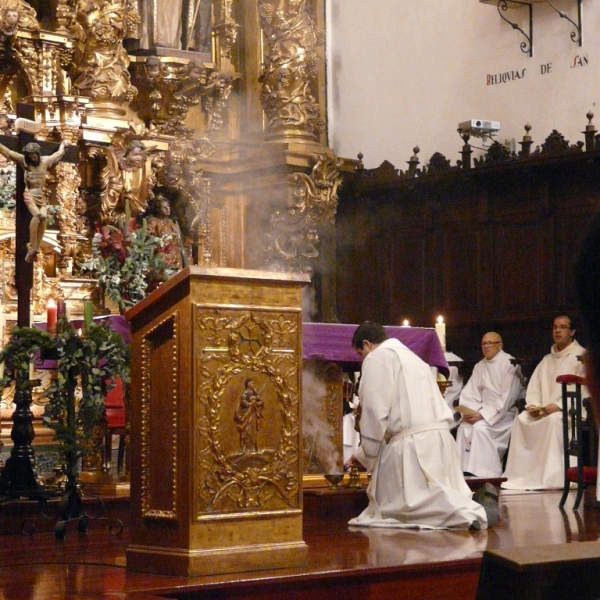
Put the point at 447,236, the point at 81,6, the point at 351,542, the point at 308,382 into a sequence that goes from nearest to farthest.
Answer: the point at 351,542, the point at 308,382, the point at 81,6, the point at 447,236

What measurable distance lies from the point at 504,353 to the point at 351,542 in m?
5.72

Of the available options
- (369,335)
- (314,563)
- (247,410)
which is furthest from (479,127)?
(247,410)

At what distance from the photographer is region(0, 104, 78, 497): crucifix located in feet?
20.4

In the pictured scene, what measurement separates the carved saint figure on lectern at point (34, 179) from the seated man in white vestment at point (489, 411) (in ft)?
17.6

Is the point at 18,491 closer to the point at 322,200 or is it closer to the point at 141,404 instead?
the point at 141,404

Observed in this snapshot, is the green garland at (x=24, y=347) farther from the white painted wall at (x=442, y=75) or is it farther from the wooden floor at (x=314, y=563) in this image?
the white painted wall at (x=442, y=75)

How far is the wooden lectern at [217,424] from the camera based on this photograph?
4.43 metres

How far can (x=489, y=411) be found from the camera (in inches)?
448

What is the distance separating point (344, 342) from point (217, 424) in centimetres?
346

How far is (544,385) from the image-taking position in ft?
35.7

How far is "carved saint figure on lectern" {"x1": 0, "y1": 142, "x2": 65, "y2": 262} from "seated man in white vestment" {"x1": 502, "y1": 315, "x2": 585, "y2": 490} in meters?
5.32

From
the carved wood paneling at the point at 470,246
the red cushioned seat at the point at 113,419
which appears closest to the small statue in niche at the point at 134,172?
the red cushioned seat at the point at 113,419

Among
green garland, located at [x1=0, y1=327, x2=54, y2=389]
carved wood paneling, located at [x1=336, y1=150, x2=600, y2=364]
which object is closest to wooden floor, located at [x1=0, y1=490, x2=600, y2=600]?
green garland, located at [x1=0, y1=327, x2=54, y2=389]

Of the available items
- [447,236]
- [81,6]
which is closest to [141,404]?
[81,6]
